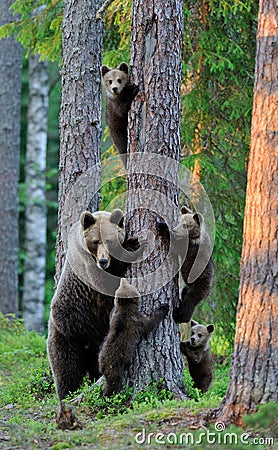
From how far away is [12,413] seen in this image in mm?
7543

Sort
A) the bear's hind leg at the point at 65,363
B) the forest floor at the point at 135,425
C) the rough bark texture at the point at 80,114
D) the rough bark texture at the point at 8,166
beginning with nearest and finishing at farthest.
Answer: the forest floor at the point at 135,425 < the bear's hind leg at the point at 65,363 < the rough bark texture at the point at 80,114 < the rough bark texture at the point at 8,166

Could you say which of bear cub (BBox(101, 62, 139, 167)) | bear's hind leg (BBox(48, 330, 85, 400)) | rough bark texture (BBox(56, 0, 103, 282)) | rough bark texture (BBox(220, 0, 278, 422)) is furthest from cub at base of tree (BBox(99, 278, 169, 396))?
rough bark texture (BBox(56, 0, 103, 282))

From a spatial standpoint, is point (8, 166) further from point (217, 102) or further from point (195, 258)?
point (195, 258)

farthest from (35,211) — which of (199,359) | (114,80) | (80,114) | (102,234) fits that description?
(102,234)

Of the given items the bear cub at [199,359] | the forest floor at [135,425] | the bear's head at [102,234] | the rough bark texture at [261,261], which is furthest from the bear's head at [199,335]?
the rough bark texture at [261,261]

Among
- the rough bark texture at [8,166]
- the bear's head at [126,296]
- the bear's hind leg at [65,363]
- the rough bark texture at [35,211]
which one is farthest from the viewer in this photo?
the rough bark texture at [35,211]

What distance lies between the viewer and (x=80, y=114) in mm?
8797

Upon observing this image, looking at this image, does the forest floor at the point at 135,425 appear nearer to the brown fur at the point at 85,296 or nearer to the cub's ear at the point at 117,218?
→ the brown fur at the point at 85,296

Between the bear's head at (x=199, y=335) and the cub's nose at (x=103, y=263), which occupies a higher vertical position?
the cub's nose at (x=103, y=263)

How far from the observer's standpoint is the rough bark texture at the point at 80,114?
879cm

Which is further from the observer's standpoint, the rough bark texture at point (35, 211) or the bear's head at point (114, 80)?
the rough bark texture at point (35, 211)

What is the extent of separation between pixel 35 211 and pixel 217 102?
30.1 ft

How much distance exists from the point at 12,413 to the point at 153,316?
2.16 metres

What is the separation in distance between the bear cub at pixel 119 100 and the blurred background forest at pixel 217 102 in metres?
1.97
